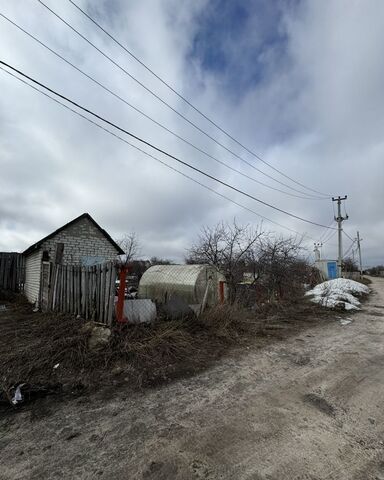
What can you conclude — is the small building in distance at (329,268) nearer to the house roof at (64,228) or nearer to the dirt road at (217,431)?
the house roof at (64,228)

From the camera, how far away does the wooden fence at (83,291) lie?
6.22 meters

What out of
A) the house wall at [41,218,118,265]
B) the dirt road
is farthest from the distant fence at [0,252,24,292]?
the dirt road

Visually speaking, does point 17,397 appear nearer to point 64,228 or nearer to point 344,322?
point 344,322

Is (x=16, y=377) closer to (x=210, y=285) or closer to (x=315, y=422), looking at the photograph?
(x=315, y=422)

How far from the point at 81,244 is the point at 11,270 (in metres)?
5.19

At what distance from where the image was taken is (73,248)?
13.5 meters

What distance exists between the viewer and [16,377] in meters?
4.30

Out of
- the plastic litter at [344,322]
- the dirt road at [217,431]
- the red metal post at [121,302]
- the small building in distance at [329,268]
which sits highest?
the small building in distance at [329,268]

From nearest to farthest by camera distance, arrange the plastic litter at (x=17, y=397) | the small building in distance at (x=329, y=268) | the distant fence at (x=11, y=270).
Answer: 1. the plastic litter at (x=17, y=397)
2. the distant fence at (x=11, y=270)
3. the small building in distance at (x=329, y=268)

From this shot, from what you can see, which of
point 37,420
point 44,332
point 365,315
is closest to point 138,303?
point 44,332

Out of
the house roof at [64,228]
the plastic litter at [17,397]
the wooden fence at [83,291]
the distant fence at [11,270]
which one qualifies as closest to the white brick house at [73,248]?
the house roof at [64,228]

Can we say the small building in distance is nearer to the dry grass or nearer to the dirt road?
the dry grass

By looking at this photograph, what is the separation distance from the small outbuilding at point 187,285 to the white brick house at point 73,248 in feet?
12.9

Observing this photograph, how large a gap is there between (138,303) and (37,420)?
11.1 feet
